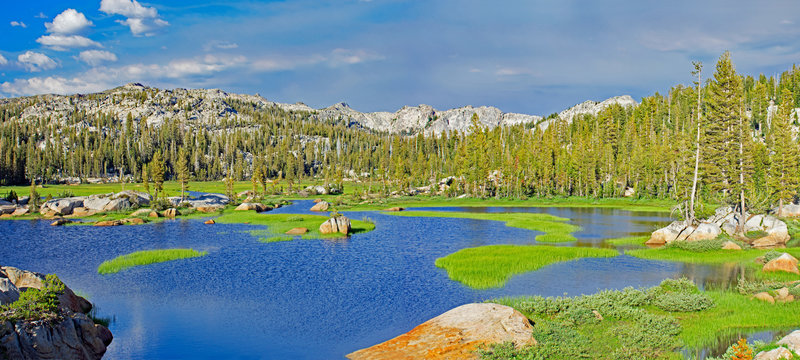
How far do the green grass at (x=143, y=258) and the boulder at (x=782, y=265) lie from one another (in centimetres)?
4678

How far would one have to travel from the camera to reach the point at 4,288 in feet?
61.7

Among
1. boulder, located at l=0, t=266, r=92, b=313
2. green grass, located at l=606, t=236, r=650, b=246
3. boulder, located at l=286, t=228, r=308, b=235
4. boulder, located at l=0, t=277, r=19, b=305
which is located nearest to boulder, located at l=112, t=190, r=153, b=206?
boulder, located at l=286, t=228, r=308, b=235

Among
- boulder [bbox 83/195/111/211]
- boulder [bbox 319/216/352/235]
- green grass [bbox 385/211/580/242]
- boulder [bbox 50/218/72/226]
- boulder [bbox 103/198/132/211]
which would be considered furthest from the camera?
boulder [bbox 103/198/132/211]

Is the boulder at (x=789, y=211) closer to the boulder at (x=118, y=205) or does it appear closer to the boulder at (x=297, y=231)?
the boulder at (x=297, y=231)

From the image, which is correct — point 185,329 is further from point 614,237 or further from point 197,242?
point 614,237

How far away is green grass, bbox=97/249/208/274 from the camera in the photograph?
129 feet

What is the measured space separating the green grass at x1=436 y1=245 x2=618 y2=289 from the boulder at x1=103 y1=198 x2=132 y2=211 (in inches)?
2656

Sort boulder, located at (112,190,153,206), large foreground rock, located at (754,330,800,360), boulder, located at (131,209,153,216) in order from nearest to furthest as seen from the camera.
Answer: large foreground rock, located at (754,330,800,360) < boulder, located at (131,209,153,216) < boulder, located at (112,190,153,206)

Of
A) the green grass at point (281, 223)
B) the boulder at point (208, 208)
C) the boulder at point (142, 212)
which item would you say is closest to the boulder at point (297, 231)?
the green grass at point (281, 223)

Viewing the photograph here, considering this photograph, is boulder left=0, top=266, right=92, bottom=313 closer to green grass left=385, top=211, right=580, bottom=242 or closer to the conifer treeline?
green grass left=385, top=211, right=580, bottom=242

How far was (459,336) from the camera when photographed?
19.9m

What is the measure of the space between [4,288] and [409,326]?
56.6 feet

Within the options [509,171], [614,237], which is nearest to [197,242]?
[614,237]

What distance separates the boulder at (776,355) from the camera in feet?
47.3
